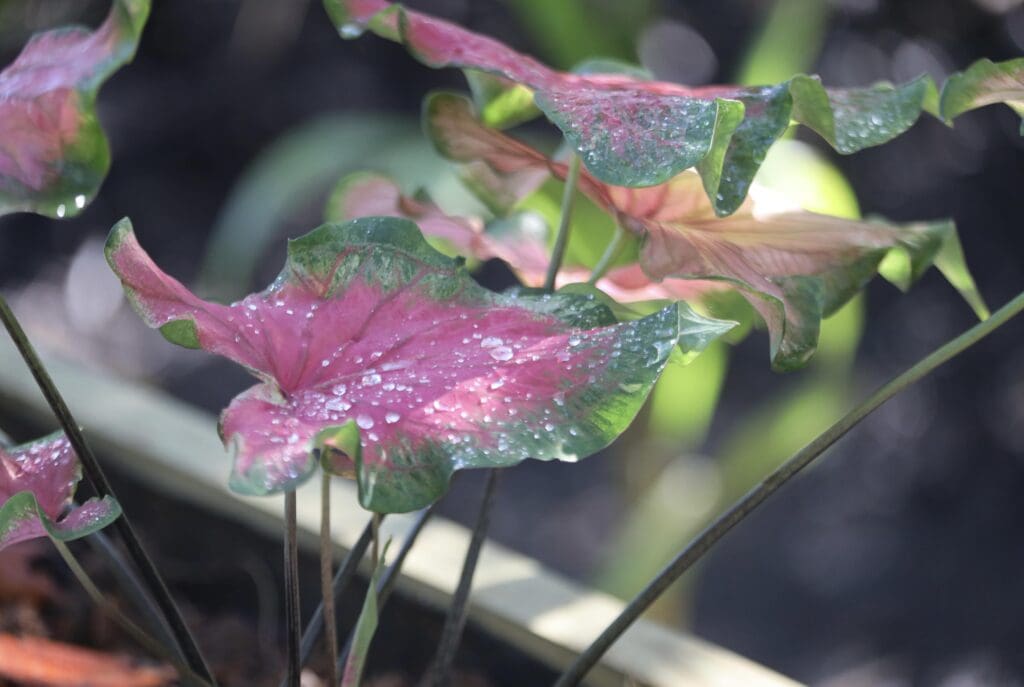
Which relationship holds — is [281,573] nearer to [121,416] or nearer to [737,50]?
[121,416]

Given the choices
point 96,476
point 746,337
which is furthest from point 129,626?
point 746,337

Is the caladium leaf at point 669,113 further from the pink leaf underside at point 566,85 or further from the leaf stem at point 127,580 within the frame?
the leaf stem at point 127,580

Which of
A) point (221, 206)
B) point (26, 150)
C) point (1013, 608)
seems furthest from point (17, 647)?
point (221, 206)

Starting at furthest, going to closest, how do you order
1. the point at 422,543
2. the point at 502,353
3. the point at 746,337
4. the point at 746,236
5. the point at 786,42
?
the point at 746,337 < the point at 786,42 < the point at 422,543 < the point at 746,236 < the point at 502,353

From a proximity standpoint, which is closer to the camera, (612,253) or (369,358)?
(369,358)

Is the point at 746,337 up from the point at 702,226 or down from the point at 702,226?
down

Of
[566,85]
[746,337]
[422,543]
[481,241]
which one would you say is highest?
[566,85]

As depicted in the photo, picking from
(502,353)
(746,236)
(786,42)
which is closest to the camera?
(502,353)

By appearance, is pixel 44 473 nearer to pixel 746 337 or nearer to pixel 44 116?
pixel 44 116

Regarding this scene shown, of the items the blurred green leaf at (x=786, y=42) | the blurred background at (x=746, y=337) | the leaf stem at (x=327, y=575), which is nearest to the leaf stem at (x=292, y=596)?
the leaf stem at (x=327, y=575)
